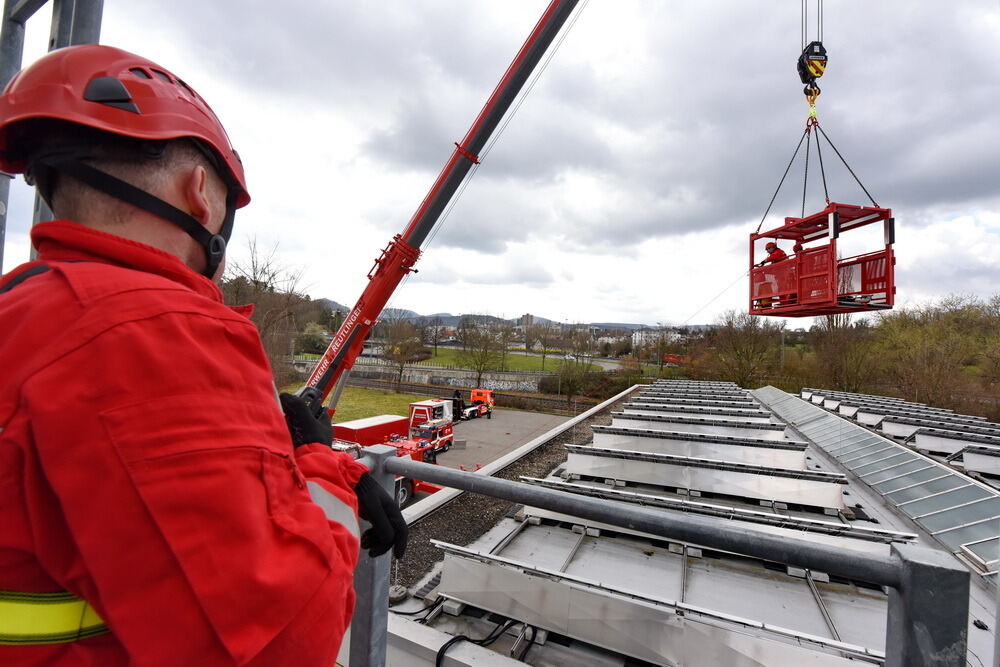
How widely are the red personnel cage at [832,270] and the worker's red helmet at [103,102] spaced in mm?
7337

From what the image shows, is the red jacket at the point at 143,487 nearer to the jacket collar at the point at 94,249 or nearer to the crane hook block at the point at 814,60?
the jacket collar at the point at 94,249

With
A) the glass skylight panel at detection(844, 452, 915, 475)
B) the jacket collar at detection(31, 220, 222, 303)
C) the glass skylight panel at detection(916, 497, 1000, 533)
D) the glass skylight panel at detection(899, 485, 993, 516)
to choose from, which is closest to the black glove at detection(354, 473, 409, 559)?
the jacket collar at detection(31, 220, 222, 303)

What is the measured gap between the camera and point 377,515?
146cm

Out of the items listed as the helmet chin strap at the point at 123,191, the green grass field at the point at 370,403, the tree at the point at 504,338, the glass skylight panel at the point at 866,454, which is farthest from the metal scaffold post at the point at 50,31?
the tree at the point at 504,338

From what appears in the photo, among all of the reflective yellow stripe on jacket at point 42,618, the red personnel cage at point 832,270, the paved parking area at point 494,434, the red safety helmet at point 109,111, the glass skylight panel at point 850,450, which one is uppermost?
the red personnel cage at point 832,270

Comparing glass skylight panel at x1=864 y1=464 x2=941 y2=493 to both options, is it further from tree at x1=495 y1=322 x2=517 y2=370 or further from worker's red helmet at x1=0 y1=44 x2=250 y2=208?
tree at x1=495 y1=322 x2=517 y2=370

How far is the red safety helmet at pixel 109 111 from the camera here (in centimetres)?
100

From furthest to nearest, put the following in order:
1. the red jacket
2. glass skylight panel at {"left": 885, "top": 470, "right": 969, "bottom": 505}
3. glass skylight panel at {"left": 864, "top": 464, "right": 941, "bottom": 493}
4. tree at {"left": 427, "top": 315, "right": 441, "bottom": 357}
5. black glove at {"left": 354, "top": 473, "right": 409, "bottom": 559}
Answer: tree at {"left": 427, "top": 315, "right": 441, "bottom": 357}, glass skylight panel at {"left": 864, "top": 464, "right": 941, "bottom": 493}, glass skylight panel at {"left": 885, "top": 470, "right": 969, "bottom": 505}, black glove at {"left": 354, "top": 473, "right": 409, "bottom": 559}, the red jacket

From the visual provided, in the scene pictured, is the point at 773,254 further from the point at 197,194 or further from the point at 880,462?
the point at 197,194

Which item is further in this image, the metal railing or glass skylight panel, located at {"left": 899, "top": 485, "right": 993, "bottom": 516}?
glass skylight panel, located at {"left": 899, "top": 485, "right": 993, "bottom": 516}

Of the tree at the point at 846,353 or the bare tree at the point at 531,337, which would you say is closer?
the tree at the point at 846,353

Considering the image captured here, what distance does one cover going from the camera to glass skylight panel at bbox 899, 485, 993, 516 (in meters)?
5.77

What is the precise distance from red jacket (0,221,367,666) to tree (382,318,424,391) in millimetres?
36151

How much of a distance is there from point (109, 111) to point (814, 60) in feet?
30.4
